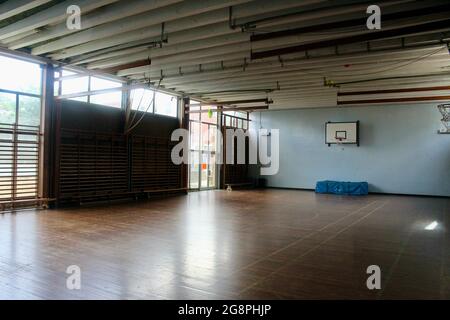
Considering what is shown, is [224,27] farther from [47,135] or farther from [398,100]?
[398,100]

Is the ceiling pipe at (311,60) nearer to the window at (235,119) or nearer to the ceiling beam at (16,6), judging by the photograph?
the ceiling beam at (16,6)

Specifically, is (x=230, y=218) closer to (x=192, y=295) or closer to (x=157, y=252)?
(x=157, y=252)

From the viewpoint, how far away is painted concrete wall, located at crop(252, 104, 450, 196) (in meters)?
12.9

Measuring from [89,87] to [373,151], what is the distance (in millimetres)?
10637

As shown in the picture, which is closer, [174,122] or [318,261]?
[318,261]

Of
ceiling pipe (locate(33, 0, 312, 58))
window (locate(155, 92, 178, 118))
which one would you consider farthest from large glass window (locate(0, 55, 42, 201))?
window (locate(155, 92, 178, 118))

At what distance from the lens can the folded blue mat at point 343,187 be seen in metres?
13.5

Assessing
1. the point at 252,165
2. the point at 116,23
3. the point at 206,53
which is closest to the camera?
the point at 116,23

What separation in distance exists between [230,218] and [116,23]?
4.37 meters

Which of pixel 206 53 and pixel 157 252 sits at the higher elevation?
pixel 206 53

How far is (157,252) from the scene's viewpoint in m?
4.53
